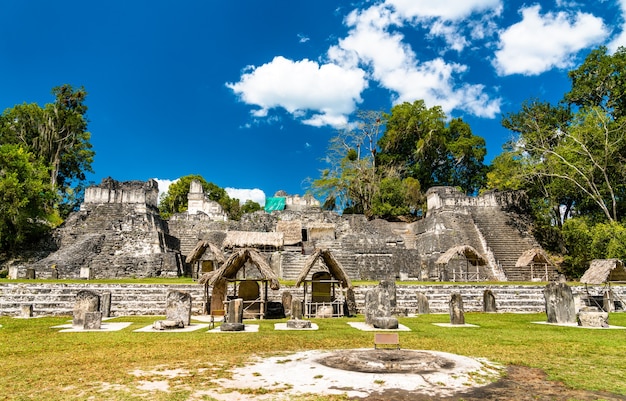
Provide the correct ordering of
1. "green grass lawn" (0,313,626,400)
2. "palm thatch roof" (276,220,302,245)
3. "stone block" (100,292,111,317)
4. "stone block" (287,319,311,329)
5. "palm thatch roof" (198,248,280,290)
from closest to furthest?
"green grass lawn" (0,313,626,400)
"stone block" (287,319,311,329)
"stone block" (100,292,111,317)
"palm thatch roof" (198,248,280,290)
"palm thatch roof" (276,220,302,245)

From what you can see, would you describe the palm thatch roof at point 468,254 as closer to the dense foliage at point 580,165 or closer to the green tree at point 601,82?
the dense foliage at point 580,165

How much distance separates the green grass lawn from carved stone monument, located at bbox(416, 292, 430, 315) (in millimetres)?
2830

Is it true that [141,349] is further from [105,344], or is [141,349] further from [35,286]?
[35,286]

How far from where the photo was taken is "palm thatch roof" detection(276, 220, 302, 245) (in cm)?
2805

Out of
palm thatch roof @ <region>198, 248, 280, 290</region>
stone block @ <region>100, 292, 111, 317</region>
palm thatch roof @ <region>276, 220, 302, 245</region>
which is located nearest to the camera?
stone block @ <region>100, 292, 111, 317</region>

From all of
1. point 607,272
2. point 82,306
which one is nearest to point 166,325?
point 82,306

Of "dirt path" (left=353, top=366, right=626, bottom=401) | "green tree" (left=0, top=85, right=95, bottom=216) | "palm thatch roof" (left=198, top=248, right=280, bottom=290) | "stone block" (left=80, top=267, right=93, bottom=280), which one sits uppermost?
"green tree" (left=0, top=85, right=95, bottom=216)

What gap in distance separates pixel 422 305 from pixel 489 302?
258 centimetres

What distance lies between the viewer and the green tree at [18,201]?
76.8ft

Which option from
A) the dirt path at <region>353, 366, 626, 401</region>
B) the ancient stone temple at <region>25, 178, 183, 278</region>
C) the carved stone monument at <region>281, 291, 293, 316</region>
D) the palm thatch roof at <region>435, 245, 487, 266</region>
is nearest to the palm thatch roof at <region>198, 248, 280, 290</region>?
the carved stone monument at <region>281, 291, 293, 316</region>

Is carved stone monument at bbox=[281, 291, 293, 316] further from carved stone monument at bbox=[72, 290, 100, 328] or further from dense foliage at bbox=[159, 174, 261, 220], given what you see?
dense foliage at bbox=[159, 174, 261, 220]

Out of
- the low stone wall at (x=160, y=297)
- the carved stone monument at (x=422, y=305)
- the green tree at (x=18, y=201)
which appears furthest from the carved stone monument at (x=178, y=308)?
the green tree at (x=18, y=201)

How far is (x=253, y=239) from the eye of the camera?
88.2 ft

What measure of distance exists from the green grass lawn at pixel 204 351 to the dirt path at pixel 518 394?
12.4 inches
